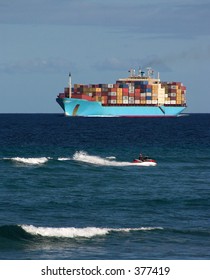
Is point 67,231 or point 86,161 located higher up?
point 86,161

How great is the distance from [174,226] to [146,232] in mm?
3191

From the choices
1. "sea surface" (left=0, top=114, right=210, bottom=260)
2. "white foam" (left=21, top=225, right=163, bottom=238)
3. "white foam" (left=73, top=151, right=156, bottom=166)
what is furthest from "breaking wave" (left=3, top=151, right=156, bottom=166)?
"white foam" (left=21, top=225, right=163, bottom=238)

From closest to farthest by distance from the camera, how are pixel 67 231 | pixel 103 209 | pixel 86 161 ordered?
pixel 67 231
pixel 103 209
pixel 86 161

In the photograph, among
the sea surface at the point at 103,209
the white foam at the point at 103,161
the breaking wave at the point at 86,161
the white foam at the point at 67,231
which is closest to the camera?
the sea surface at the point at 103,209

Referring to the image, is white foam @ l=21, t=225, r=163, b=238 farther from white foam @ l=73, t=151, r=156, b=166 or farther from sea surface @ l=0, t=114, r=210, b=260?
white foam @ l=73, t=151, r=156, b=166

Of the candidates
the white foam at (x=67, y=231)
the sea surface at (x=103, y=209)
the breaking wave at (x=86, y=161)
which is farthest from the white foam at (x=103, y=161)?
the white foam at (x=67, y=231)

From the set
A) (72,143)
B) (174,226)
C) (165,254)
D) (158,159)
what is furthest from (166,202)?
(72,143)

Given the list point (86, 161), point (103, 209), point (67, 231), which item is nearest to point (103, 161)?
point (86, 161)

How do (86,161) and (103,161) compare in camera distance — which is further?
(103,161)

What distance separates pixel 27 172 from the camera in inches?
3000

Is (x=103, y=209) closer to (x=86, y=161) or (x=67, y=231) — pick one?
(x=67, y=231)

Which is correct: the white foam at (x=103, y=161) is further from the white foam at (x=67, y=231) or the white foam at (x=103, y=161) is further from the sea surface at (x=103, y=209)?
the white foam at (x=67, y=231)

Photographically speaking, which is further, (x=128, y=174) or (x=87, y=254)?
(x=128, y=174)

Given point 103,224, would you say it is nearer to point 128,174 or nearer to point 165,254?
point 165,254
